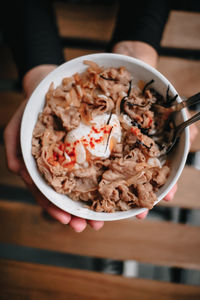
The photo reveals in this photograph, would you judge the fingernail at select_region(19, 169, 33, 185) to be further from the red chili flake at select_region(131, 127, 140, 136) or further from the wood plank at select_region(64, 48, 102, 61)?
the wood plank at select_region(64, 48, 102, 61)

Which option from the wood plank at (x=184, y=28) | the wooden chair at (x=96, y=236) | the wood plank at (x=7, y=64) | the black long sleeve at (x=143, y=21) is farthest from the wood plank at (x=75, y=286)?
the wood plank at (x=184, y=28)

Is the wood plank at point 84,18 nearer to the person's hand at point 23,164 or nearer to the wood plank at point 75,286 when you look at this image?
the person's hand at point 23,164

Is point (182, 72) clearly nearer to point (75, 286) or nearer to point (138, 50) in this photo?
point (138, 50)

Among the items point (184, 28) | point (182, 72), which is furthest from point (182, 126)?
point (184, 28)

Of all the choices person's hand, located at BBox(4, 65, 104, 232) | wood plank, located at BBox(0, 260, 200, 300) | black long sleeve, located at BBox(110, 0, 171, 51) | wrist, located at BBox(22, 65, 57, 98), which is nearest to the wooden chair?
wood plank, located at BBox(0, 260, 200, 300)

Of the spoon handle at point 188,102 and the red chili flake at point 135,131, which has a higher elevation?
the spoon handle at point 188,102
